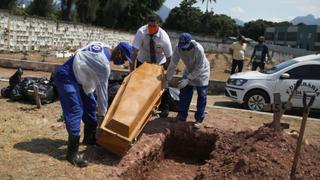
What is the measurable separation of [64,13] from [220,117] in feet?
114

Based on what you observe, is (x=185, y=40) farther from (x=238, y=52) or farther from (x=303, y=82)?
(x=238, y=52)

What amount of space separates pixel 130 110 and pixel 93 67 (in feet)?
2.71

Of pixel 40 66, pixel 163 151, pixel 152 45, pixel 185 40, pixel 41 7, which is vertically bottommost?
pixel 163 151

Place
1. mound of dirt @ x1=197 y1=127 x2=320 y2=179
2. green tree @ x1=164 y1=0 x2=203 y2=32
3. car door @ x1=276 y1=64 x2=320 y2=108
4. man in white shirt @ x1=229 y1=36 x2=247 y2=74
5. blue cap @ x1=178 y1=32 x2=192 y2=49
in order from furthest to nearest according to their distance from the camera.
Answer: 1. green tree @ x1=164 y1=0 x2=203 y2=32
2. man in white shirt @ x1=229 y1=36 x2=247 y2=74
3. car door @ x1=276 y1=64 x2=320 y2=108
4. blue cap @ x1=178 y1=32 x2=192 y2=49
5. mound of dirt @ x1=197 y1=127 x2=320 y2=179

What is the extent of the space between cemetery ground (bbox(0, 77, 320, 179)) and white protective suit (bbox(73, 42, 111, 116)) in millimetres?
1002

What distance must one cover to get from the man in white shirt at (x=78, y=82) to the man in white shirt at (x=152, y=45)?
1.78m

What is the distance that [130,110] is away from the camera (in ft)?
20.4

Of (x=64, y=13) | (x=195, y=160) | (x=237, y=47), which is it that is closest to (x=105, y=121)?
(x=195, y=160)

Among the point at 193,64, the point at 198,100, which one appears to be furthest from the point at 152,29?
the point at 198,100

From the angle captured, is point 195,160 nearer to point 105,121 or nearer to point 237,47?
point 105,121

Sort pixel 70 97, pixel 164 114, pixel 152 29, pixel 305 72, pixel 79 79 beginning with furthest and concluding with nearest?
1. pixel 305 72
2. pixel 164 114
3. pixel 152 29
4. pixel 79 79
5. pixel 70 97

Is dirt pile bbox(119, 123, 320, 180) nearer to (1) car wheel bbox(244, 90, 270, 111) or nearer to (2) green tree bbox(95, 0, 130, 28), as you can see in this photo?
(1) car wheel bbox(244, 90, 270, 111)

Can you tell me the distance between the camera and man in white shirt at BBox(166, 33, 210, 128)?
25.0 feet

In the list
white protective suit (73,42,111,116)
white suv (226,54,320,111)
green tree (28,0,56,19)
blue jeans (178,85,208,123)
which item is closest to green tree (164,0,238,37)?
green tree (28,0,56,19)
